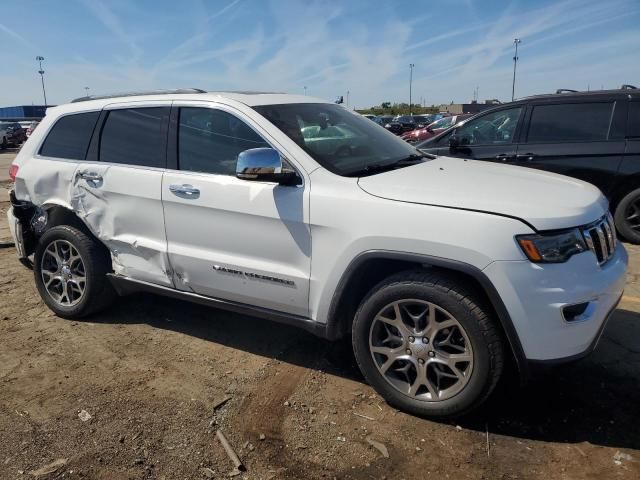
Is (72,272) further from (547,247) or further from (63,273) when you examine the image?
(547,247)

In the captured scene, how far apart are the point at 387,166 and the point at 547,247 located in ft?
4.01

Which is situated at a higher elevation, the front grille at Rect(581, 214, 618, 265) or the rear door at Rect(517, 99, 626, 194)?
the rear door at Rect(517, 99, 626, 194)

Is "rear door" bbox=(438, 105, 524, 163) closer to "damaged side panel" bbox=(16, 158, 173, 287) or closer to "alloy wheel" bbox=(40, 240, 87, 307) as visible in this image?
"damaged side panel" bbox=(16, 158, 173, 287)

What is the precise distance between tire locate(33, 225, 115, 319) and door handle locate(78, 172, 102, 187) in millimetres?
442

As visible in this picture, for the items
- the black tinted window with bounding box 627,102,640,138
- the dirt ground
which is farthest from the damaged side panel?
the black tinted window with bounding box 627,102,640,138

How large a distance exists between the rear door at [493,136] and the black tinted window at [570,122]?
228 mm

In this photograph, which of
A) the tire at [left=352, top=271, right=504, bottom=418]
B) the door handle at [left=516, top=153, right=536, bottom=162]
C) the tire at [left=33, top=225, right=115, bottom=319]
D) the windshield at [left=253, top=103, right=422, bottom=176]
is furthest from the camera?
the door handle at [left=516, top=153, right=536, bottom=162]

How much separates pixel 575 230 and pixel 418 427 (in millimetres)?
1345

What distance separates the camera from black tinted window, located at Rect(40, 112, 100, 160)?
4.38 meters

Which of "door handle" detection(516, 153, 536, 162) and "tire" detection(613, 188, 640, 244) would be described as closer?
"tire" detection(613, 188, 640, 244)

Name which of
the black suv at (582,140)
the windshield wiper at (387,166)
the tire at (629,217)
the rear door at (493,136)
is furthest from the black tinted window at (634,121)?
the windshield wiper at (387,166)

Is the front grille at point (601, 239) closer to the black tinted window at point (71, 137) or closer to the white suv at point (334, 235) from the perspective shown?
the white suv at point (334, 235)

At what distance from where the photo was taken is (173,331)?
436cm

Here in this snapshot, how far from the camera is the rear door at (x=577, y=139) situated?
255 inches
